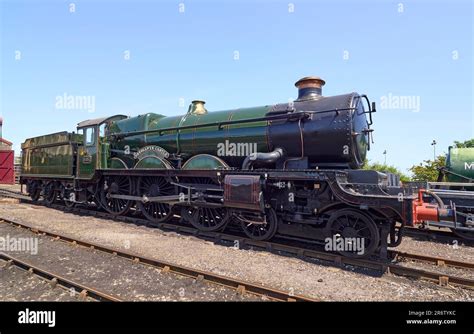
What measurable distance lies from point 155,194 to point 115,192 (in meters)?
2.15

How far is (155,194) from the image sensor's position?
32.5 feet

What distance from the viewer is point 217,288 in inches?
197

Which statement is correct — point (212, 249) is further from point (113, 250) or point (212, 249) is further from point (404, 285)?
point (404, 285)

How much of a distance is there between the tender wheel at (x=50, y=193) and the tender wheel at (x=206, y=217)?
8802 millimetres

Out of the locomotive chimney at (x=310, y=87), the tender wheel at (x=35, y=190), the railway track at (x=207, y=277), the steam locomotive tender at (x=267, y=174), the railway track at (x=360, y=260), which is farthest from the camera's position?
the tender wheel at (x=35, y=190)

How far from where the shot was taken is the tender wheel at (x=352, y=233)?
20.2 ft

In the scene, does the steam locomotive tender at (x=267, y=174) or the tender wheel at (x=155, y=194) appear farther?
the tender wheel at (x=155, y=194)

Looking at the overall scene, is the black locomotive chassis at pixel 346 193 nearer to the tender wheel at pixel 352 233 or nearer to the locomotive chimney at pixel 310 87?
the tender wheel at pixel 352 233

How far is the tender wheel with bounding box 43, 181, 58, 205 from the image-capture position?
577 inches

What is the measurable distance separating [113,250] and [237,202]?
2.98 metres
